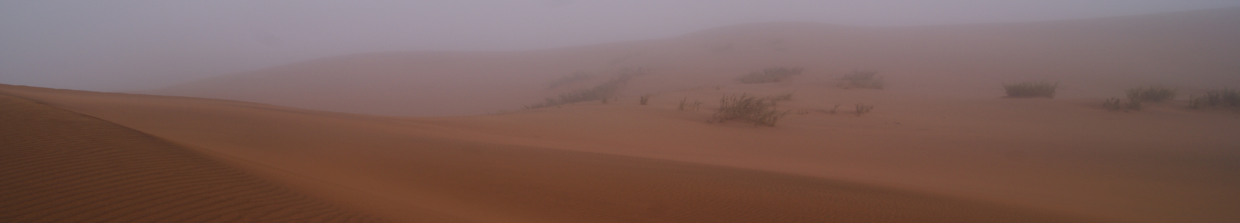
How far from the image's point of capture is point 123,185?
2059mm

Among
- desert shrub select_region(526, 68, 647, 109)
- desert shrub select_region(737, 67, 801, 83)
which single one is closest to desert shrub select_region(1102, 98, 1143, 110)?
desert shrub select_region(737, 67, 801, 83)

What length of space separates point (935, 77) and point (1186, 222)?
55.8 feet

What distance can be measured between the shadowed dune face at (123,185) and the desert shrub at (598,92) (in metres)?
11.6

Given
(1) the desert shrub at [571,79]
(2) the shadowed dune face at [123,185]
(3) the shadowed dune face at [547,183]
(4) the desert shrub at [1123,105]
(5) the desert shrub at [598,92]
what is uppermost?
(1) the desert shrub at [571,79]

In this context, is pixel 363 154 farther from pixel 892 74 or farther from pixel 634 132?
pixel 892 74

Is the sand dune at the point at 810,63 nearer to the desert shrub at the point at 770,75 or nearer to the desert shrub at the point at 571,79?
the desert shrub at the point at 571,79

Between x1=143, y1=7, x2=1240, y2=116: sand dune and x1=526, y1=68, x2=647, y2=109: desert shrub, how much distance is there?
2.60 feet

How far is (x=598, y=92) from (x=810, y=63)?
986 cm

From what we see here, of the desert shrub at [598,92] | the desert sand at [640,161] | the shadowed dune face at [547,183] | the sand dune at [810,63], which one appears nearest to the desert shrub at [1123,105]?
the desert sand at [640,161]

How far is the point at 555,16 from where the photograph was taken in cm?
9388

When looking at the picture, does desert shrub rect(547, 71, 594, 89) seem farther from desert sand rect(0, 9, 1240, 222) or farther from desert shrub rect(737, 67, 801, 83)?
desert sand rect(0, 9, 1240, 222)

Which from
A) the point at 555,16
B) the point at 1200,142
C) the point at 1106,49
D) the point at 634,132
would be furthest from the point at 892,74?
the point at 555,16

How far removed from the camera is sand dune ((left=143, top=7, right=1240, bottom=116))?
17938mm

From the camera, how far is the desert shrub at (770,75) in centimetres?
1744
